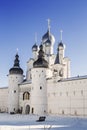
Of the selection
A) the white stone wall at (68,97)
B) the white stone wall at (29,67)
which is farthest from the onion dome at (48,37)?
the white stone wall at (68,97)

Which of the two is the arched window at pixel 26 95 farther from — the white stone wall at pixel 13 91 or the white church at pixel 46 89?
the white stone wall at pixel 13 91

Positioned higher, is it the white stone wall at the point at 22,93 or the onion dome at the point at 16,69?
the onion dome at the point at 16,69

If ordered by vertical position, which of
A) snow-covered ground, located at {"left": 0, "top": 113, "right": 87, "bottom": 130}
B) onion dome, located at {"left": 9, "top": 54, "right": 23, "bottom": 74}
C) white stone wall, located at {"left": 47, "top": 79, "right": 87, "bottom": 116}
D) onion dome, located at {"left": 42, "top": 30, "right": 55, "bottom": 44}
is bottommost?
snow-covered ground, located at {"left": 0, "top": 113, "right": 87, "bottom": 130}

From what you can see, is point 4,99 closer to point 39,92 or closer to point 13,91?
point 13,91

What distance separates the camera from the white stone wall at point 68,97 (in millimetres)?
44875

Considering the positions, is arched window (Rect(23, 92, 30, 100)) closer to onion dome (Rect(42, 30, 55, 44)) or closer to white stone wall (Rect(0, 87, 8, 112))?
white stone wall (Rect(0, 87, 8, 112))

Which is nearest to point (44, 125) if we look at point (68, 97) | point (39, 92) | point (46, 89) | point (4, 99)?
point (68, 97)

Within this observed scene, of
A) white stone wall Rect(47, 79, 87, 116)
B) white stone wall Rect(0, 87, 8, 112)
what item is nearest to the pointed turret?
white stone wall Rect(0, 87, 8, 112)

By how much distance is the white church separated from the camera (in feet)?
153

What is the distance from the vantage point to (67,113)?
48.4 metres

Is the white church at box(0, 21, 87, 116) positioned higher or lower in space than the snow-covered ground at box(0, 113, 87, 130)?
higher

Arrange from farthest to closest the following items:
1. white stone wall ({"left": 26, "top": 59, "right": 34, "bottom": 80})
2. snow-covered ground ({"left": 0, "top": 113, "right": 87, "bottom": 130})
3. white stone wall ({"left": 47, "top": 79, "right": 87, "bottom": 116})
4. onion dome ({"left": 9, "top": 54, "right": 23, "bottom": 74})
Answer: white stone wall ({"left": 26, "top": 59, "right": 34, "bottom": 80})
onion dome ({"left": 9, "top": 54, "right": 23, "bottom": 74})
white stone wall ({"left": 47, "top": 79, "right": 87, "bottom": 116})
snow-covered ground ({"left": 0, "top": 113, "right": 87, "bottom": 130})

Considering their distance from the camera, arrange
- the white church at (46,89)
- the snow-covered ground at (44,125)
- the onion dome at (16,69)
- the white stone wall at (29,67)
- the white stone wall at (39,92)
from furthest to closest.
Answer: the white stone wall at (29,67), the onion dome at (16,69), the white stone wall at (39,92), the white church at (46,89), the snow-covered ground at (44,125)

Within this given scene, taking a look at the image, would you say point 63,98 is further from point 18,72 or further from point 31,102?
point 18,72
